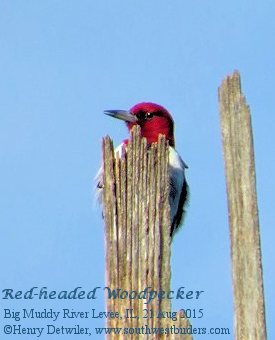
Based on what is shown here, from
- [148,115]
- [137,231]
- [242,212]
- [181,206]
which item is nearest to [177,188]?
[181,206]

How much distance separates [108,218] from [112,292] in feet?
1.01

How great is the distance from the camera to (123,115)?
795 cm

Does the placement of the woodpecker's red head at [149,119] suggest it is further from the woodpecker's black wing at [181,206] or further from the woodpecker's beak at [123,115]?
the woodpecker's black wing at [181,206]

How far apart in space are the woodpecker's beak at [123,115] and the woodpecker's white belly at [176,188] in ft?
2.03

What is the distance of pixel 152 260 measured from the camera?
10.4 feet

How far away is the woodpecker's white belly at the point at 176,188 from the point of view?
275 inches

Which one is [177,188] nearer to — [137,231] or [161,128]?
[161,128]

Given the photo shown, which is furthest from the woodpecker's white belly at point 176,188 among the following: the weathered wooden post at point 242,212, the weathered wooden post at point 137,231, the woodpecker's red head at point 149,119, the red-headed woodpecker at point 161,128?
the weathered wooden post at point 242,212

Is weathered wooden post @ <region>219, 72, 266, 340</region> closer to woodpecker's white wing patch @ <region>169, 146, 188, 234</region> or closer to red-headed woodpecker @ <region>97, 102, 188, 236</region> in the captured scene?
woodpecker's white wing patch @ <region>169, 146, 188, 234</region>

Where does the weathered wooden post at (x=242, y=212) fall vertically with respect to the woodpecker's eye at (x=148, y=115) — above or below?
below

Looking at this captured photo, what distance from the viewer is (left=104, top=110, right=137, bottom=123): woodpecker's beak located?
7.84 meters

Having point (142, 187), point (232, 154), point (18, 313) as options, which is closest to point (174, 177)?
point (18, 313)

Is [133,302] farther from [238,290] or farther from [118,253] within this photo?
[238,290]

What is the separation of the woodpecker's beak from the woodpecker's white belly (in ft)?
2.03
